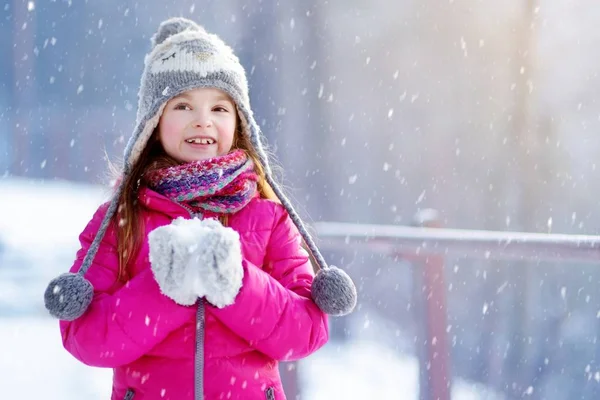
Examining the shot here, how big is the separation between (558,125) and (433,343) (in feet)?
18.3

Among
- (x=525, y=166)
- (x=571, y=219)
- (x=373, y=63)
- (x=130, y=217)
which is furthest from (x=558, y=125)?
(x=130, y=217)

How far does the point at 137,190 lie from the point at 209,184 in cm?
18

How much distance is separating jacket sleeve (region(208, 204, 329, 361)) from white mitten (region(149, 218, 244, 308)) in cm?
6

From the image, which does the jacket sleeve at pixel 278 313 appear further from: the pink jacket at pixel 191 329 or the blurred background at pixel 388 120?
the blurred background at pixel 388 120

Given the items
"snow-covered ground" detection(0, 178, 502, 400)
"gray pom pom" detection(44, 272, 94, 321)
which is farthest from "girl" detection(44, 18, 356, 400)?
"snow-covered ground" detection(0, 178, 502, 400)

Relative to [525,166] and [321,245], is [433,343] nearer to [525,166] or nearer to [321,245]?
[321,245]

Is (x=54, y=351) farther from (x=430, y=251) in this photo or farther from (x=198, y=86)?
(x=198, y=86)

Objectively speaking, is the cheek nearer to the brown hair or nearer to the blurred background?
the brown hair

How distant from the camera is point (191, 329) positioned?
3.48 feet

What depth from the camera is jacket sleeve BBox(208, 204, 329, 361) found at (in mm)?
1004

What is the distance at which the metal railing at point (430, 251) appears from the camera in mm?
1685

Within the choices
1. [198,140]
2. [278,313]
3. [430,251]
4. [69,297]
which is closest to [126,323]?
[69,297]

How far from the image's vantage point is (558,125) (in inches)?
270

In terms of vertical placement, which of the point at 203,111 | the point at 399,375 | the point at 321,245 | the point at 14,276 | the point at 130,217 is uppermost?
the point at 203,111
